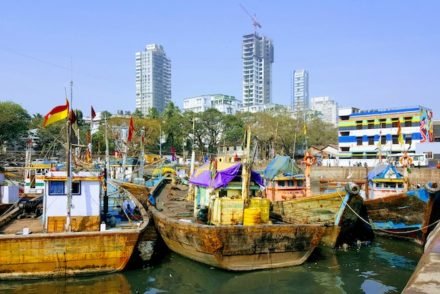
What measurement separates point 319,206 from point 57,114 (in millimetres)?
12316

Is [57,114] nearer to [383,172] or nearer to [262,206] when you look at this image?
[262,206]

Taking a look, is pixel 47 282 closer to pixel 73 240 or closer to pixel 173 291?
pixel 73 240

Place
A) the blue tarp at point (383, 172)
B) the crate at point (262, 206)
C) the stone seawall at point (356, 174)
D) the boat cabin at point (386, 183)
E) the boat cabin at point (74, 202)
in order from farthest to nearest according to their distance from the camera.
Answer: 1. the stone seawall at point (356, 174)
2. the blue tarp at point (383, 172)
3. the boat cabin at point (386, 183)
4. the crate at point (262, 206)
5. the boat cabin at point (74, 202)

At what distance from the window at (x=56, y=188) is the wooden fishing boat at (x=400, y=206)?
14999 millimetres

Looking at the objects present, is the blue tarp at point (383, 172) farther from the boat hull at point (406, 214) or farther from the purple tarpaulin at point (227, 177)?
the purple tarpaulin at point (227, 177)

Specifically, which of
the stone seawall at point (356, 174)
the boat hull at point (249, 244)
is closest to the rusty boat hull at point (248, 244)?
the boat hull at point (249, 244)

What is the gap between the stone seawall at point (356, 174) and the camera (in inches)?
1610

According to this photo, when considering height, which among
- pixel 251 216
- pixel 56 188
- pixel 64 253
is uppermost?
pixel 56 188

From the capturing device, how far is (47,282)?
13.9 meters

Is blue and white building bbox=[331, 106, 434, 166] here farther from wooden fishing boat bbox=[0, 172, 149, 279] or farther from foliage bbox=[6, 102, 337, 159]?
wooden fishing boat bbox=[0, 172, 149, 279]

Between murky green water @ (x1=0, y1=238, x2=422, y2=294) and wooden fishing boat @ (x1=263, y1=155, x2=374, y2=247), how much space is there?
207cm

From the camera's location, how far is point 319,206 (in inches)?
777

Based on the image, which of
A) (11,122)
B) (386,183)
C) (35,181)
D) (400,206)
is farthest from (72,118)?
(11,122)

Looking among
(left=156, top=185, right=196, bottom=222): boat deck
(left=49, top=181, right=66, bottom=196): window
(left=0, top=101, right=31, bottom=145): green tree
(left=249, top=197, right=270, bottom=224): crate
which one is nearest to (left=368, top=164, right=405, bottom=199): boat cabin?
(left=249, top=197, right=270, bottom=224): crate
